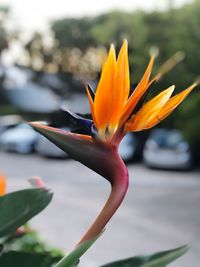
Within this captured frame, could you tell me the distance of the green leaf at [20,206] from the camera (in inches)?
22.7

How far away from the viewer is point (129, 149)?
9.91 metres

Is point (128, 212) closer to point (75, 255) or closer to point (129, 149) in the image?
point (129, 149)

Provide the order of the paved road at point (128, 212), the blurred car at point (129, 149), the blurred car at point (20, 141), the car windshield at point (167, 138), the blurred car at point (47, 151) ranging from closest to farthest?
1. the paved road at point (128, 212)
2. the car windshield at point (167, 138)
3. the blurred car at point (129, 149)
4. the blurred car at point (47, 151)
5. the blurred car at point (20, 141)

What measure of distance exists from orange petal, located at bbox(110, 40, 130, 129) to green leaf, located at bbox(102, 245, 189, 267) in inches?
5.9

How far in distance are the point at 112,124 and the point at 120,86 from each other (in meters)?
0.05

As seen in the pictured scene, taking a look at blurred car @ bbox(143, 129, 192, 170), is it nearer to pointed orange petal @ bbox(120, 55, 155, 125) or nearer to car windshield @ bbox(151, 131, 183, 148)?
car windshield @ bbox(151, 131, 183, 148)

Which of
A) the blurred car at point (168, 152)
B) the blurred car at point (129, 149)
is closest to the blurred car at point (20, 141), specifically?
the blurred car at point (129, 149)

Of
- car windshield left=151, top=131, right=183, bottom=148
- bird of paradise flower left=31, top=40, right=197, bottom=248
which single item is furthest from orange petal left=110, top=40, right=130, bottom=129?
car windshield left=151, top=131, right=183, bottom=148

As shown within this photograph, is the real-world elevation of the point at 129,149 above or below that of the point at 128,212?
below

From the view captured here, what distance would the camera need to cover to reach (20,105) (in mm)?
19062

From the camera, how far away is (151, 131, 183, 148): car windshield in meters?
9.21

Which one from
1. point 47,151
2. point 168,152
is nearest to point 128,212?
point 168,152

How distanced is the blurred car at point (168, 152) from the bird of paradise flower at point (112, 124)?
8.51 metres

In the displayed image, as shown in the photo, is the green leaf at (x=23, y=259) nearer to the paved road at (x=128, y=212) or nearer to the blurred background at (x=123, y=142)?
the blurred background at (x=123, y=142)
